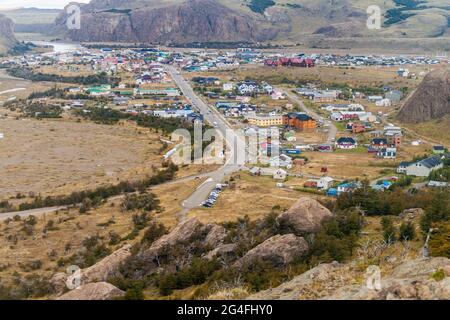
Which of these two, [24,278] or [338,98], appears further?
[338,98]

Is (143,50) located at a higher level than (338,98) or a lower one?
higher

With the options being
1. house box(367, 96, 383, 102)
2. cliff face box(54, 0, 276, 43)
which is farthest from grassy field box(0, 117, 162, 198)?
cliff face box(54, 0, 276, 43)

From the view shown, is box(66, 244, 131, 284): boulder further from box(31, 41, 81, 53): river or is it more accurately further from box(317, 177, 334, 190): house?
box(31, 41, 81, 53): river

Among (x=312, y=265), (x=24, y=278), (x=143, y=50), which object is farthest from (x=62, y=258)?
(x=143, y=50)

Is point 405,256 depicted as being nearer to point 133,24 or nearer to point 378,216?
point 378,216

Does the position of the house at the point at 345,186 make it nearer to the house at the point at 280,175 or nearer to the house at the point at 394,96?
the house at the point at 280,175
